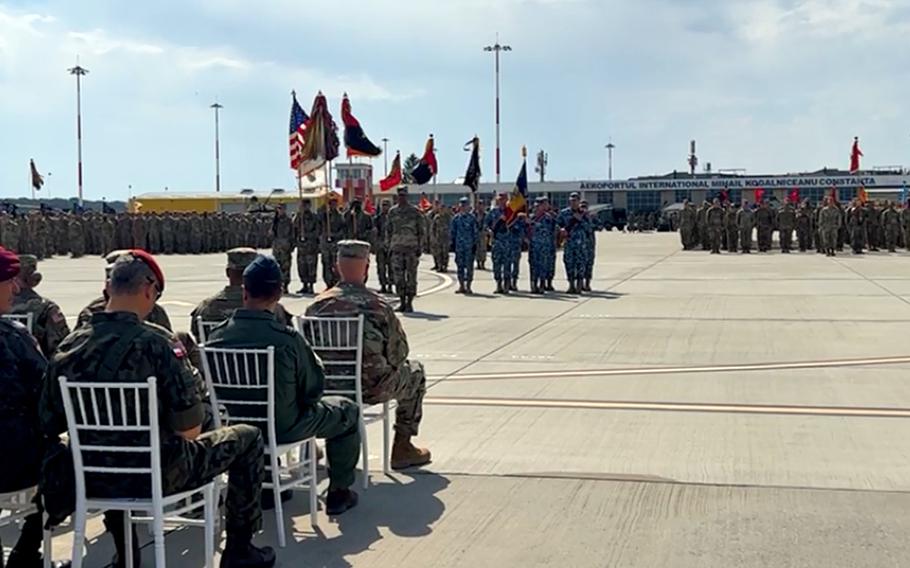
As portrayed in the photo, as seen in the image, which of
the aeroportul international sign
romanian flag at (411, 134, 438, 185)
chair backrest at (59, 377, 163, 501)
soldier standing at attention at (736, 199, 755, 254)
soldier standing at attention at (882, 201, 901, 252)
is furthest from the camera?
the aeroportul international sign

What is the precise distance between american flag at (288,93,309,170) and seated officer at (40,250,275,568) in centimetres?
1553

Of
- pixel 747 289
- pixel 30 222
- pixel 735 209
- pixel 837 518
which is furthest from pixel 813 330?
pixel 30 222

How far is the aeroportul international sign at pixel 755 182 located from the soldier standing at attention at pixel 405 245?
63819 millimetres

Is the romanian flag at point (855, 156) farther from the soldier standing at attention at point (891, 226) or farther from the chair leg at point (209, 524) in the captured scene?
the chair leg at point (209, 524)

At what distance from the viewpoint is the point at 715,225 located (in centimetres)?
3666

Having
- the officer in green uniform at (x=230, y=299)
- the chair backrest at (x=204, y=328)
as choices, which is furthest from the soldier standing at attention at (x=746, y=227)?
the chair backrest at (x=204, y=328)

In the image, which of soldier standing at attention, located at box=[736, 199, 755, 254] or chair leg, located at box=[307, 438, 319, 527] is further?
soldier standing at attention, located at box=[736, 199, 755, 254]

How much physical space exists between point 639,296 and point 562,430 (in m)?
11.9

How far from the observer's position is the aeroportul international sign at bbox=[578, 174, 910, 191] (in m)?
79.0

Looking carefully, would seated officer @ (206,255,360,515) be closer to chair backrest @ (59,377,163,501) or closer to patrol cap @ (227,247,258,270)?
chair backrest @ (59,377,163,501)

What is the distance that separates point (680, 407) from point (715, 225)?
2915cm

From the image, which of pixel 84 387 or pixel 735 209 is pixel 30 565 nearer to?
pixel 84 387

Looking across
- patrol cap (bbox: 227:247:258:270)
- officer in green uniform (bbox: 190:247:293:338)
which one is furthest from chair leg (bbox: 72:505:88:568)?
patrol cap (bbox: 227:247:258:270)

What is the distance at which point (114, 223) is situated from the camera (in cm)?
3912
